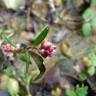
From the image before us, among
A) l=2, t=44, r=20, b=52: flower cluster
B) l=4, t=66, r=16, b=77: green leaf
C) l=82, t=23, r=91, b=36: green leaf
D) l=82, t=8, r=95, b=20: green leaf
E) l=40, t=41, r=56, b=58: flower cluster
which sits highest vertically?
l=82, t=8, r=95, b=20: green leaf

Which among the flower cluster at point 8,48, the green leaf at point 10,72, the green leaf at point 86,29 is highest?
the green leaf at point 86,29

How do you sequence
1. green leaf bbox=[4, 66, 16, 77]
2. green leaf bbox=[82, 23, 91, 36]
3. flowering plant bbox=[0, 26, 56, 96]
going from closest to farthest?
flowering plant bbox=[0, 26, 56, 96], green leaf bbox=[4, 66, 16, 77], green leaf bbox=[82, 23, 91, 36]

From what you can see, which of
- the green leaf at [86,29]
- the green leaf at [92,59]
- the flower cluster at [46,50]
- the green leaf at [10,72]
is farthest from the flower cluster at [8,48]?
the green leaf at [86,29]

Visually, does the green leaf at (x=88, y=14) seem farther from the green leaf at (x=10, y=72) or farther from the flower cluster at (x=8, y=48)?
the flower cluster at (x=8, y=48)

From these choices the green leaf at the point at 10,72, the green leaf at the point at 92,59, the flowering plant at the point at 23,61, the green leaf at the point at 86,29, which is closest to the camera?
the flowering plant at the point at 23,61

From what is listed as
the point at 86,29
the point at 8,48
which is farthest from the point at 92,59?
the point at 8,48

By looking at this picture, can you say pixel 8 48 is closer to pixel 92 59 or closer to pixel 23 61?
pixel 23 61

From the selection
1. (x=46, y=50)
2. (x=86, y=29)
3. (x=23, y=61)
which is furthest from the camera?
(x=86, y=29)

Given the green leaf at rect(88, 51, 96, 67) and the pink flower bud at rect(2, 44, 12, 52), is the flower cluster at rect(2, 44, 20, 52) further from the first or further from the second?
the green leaf at rect(88, 51, 96, 67)

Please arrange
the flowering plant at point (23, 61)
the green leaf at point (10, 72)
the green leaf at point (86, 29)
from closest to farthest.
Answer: the flowering plant at point (23, 61), the green leaf at point (10, 72), the green leaf at point (86, 29)

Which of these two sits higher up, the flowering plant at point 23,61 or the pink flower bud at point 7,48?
the pink flower bud at point 7,48

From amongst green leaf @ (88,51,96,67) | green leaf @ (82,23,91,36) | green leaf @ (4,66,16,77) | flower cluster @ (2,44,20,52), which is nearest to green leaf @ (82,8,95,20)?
green leaf @ (82,23,91,36)

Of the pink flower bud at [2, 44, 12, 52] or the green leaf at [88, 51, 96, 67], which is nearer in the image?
the pink flower bud at [2, 44, 12, 52]
